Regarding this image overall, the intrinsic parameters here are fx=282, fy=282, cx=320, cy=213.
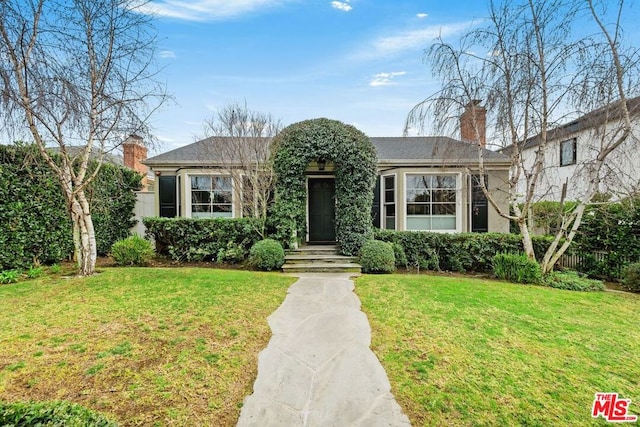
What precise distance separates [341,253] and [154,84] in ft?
21.2

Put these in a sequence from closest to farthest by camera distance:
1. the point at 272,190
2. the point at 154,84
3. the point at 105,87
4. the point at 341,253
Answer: the point at 105,87
the point at 154,84
the point at 341,253
the point at 272,190

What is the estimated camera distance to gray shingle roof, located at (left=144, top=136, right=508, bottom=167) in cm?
967

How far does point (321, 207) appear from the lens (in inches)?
402

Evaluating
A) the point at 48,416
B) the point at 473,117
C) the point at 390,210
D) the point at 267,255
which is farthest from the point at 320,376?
the point at 390,210

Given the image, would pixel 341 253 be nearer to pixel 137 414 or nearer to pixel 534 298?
pixel 534 298

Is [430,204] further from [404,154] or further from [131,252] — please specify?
[131,252]

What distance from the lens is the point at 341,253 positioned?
8.38 m

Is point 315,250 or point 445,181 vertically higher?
point 445,181

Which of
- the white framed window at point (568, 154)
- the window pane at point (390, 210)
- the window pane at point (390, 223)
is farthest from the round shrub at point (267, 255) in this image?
the white framed window at point (568, 154)

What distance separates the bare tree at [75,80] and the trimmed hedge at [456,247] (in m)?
7.40

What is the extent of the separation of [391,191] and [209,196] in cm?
686

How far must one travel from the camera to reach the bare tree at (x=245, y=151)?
9.16 metres

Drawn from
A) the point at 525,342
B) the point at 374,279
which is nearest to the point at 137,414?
the point at 525,342

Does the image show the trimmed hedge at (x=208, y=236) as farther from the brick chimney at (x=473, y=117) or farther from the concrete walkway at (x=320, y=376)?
the brick chimney at (x=473, y=117)
